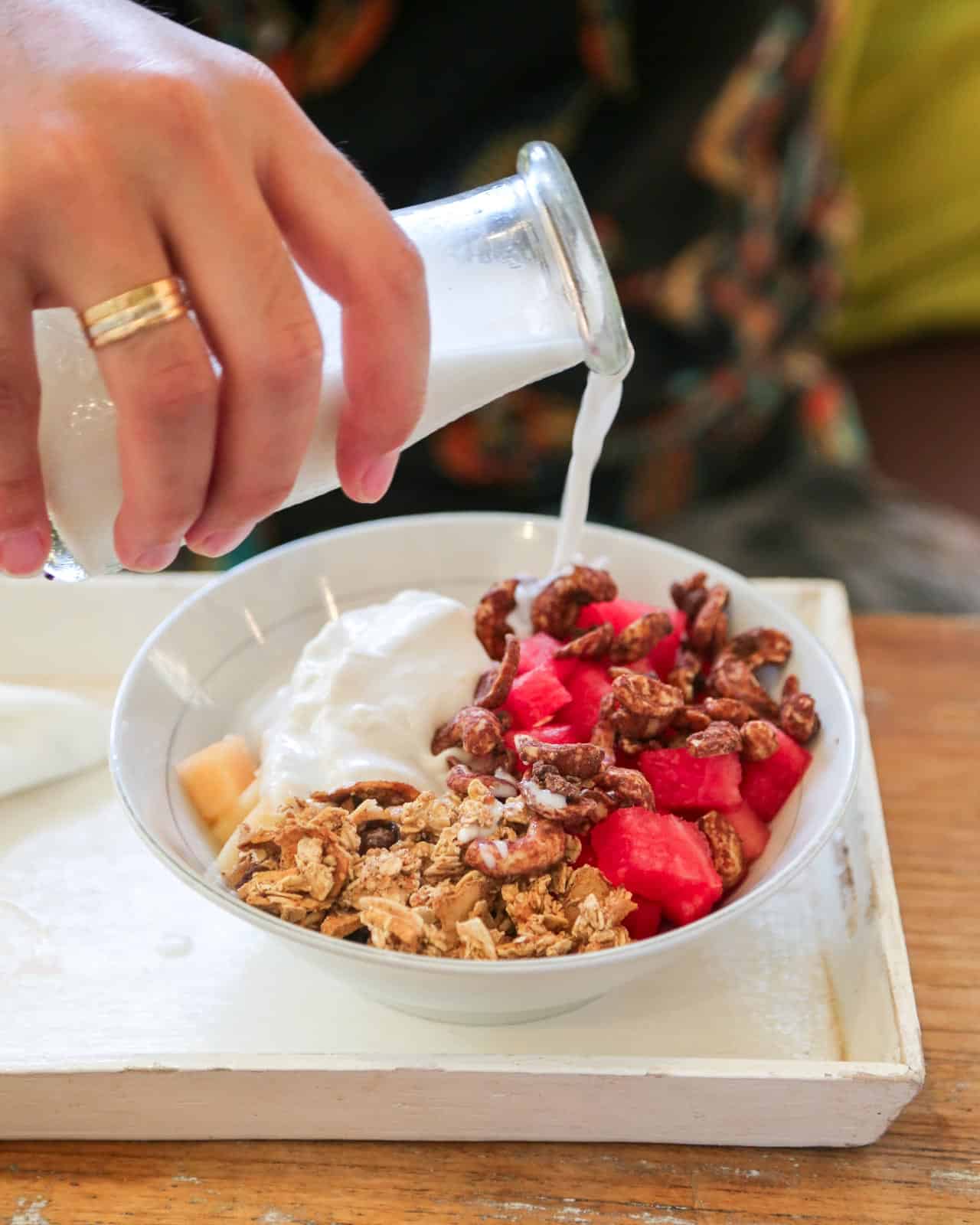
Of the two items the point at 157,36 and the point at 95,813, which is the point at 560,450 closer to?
the point at 95,813

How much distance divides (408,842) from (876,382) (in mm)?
1735

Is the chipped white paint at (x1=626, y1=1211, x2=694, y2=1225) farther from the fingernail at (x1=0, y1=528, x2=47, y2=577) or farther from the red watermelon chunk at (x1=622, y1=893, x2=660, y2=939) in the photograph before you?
the fingernail at (x1=0, y1=528, x2=47, y2=577)

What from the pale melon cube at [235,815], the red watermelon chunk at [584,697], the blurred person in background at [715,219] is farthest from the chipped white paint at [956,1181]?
the blurred person in background at [715,219]

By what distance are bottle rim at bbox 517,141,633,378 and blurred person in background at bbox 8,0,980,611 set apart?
706mm

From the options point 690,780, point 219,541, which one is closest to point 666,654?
point 690,780

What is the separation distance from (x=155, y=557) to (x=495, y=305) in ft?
0.92

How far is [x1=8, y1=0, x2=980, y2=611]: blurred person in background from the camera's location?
1462mm

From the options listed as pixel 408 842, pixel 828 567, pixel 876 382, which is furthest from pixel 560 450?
pixel 408 842

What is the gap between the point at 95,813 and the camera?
3.14ft

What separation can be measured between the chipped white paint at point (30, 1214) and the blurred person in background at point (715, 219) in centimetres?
106

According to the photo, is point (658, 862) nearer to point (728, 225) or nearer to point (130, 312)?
point (130, 312)

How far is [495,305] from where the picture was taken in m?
0.80

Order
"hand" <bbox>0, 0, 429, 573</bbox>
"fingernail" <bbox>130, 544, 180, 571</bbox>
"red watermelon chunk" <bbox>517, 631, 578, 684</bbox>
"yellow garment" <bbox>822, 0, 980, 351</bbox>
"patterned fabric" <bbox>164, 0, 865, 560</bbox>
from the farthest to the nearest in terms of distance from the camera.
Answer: "yellow garment" <bbox>822, 0, 980, 351</bbox>
"patterned fabric" <bbox>164, 0, 865, 560</bbox>
"red watermelon chunk" <bbox>517, 631, 578, 684</bbox>
"fingernail" <bbox>130, 544, 180, 571</bbox>
"hand" <bbox>0, 0, 429, 573</bbox>

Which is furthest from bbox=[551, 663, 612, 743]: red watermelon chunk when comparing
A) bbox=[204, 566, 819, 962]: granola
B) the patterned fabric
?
the patterned fabric
